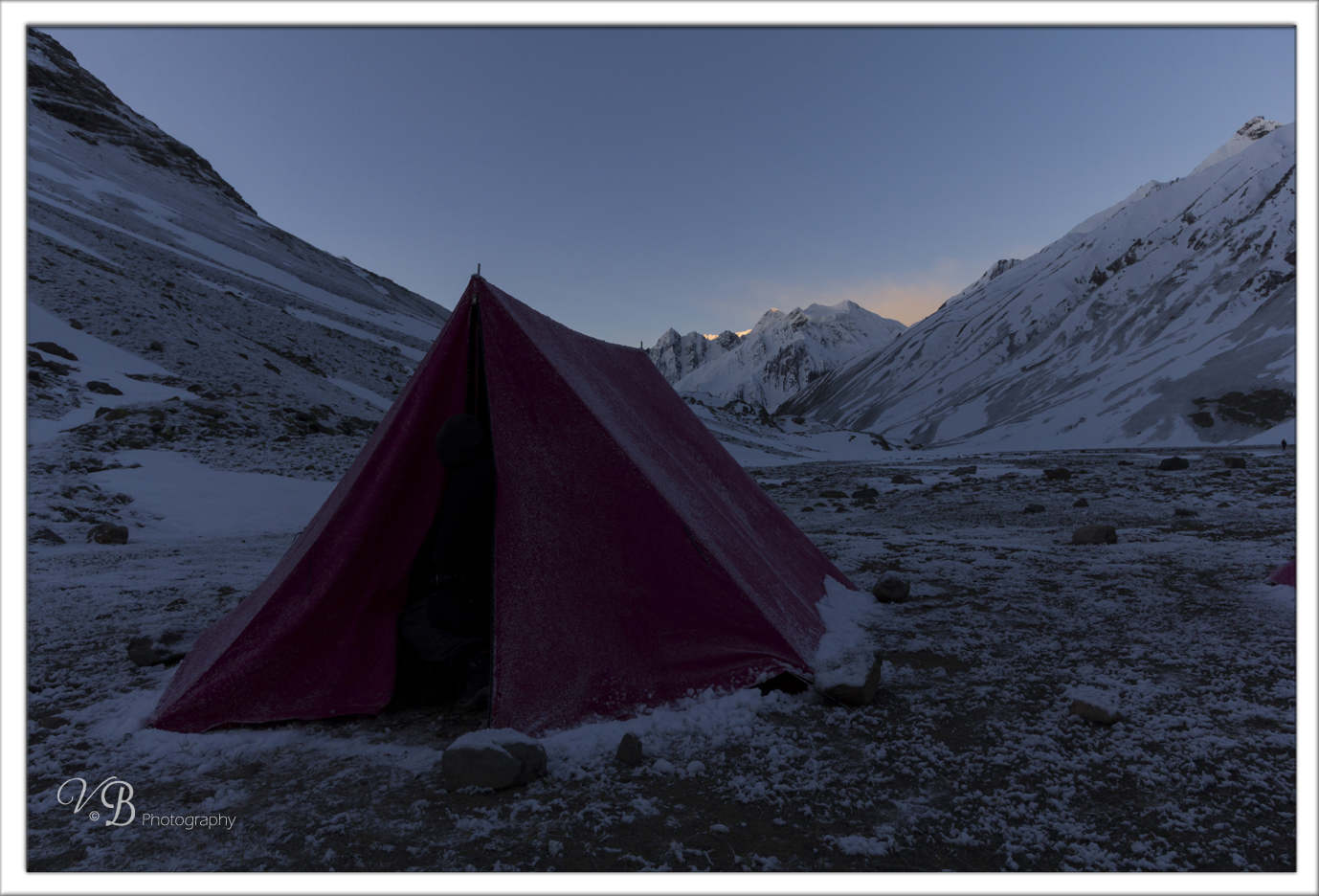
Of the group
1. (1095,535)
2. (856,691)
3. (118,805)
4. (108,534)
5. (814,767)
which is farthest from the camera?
(108,534)

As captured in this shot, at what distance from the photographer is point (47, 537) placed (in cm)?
771

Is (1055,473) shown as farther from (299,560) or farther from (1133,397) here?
(1133,397)

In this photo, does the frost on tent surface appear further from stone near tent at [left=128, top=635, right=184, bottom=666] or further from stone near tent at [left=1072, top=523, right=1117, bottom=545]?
stone near tent at [left=128, top=635, right=184, bottom=666]

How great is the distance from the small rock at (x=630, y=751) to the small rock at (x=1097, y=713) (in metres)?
2.20

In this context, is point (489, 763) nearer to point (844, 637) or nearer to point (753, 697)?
point (753, 697)

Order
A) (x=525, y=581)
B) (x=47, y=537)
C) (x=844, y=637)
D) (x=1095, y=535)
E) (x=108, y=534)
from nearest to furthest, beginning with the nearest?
1. (x=525, y=581)
2. (x=844, y=637)
3. (x=1095, y=535)
4. (x=47, y=537)
5. (x=108, y=534)

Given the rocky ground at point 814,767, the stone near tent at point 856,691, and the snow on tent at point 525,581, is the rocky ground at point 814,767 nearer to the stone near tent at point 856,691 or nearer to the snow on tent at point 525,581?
the stone near tent at point 856,691

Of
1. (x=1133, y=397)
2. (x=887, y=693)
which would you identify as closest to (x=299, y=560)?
(x=887, y=693)

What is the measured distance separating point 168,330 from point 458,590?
23562 mm

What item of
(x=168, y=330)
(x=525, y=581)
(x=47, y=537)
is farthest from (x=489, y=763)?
(x=168, y=330)

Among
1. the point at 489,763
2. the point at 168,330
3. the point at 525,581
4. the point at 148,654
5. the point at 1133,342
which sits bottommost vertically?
the point at 148,654

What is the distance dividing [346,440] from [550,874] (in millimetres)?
16458

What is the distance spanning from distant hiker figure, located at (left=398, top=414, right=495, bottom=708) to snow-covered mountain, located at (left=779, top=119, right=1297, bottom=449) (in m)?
40.4

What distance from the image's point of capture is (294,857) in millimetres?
2223
